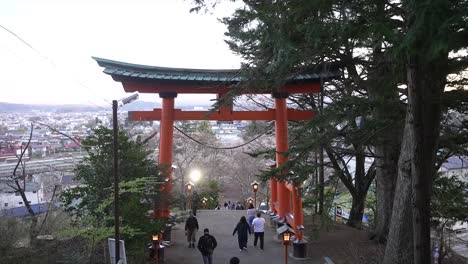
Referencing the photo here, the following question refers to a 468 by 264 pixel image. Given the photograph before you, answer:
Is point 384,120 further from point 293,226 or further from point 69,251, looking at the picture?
point 69,251

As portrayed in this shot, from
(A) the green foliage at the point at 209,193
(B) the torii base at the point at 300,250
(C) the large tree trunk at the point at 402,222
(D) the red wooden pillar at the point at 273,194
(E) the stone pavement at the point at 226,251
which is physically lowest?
(A) the green foliage at the point at 209,193

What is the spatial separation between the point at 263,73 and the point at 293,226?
539cm

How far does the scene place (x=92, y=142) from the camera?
10.7 metres

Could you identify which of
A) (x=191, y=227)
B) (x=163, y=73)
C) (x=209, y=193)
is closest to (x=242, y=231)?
(x=191, y=227)

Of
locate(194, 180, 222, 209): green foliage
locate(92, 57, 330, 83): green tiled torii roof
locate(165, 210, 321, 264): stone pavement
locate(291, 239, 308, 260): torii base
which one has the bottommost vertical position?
locate(194, 180, 222, 209): green foliage

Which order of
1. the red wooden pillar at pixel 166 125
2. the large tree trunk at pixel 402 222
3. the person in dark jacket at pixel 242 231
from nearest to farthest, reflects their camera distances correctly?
the large tree trunk at pixel 402 222 < the person in dark jacket at pixel 242 231 < the red wooden pillar at pixel 166 125

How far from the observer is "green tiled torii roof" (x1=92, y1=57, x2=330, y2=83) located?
1133 centimetres

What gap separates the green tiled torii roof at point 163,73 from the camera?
37.2 ft

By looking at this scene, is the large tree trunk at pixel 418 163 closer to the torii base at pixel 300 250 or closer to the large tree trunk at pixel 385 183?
the large tree trunk at pixel 385 183

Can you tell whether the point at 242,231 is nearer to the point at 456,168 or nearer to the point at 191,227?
the point at 191,227

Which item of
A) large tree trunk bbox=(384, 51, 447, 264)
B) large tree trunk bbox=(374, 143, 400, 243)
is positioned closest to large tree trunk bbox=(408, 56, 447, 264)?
large tree trunk bbox=(384, 51, 447, 264)

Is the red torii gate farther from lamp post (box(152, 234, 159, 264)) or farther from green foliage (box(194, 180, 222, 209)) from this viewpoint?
green foliage (box(194, 180, 222, 209))

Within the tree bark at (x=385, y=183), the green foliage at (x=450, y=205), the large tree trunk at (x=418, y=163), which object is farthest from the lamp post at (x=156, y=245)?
the green foliage at (x=450, y=205)

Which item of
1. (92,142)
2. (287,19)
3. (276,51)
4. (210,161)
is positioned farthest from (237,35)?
(210,161)
